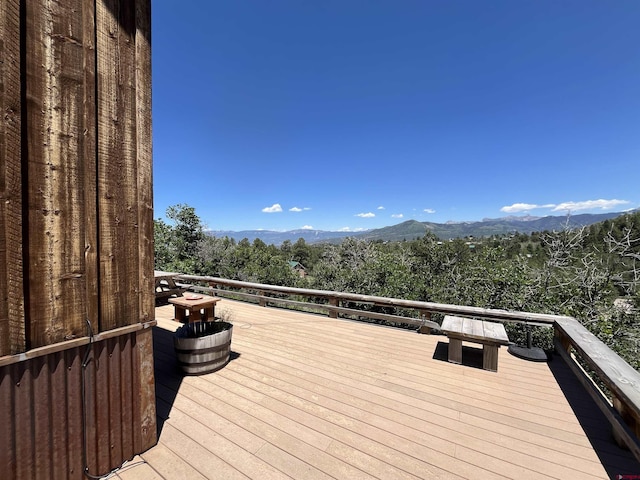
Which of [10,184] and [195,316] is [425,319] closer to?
[195,316]

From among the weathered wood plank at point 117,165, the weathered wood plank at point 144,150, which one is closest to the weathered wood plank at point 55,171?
the weathered wood plank at point 117,165

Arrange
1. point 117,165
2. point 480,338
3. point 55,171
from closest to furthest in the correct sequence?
point 55,171 < point 117,165 < point 480,338

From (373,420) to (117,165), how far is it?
260 centimetres

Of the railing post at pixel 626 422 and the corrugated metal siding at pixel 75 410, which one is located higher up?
the corrugated metal siding at pixel 75 410

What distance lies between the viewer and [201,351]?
2873 mm

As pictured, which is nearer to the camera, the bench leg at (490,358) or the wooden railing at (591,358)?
the wooden railing at (591,358)

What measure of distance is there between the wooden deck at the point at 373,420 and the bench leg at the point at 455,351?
10 centimetres

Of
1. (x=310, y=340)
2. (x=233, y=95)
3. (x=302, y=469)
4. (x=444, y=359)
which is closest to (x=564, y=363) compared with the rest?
(x=444, y=359)

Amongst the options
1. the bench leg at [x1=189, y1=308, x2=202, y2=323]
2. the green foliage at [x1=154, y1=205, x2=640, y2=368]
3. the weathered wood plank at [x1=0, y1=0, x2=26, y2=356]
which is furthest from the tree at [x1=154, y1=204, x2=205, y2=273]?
the weathered wood plank at [x1=0, y1=0, x2=26, y2=356]

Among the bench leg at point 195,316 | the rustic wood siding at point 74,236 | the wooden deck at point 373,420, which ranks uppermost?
the rustic wood siding at point 74,236

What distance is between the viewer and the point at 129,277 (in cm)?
171

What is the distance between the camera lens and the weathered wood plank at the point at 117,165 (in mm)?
1568

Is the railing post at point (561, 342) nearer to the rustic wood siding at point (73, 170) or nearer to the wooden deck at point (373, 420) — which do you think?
the wooden deck at point (373, 420)

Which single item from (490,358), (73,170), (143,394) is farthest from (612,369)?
(73,170)
